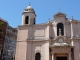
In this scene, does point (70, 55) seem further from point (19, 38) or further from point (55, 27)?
point (19, 38)

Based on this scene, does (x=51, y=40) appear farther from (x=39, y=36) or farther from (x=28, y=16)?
(x=28, y=16)

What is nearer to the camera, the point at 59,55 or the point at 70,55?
the point at 70,55

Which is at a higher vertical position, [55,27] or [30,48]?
[55,27]

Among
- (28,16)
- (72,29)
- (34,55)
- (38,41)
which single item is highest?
(28,16)

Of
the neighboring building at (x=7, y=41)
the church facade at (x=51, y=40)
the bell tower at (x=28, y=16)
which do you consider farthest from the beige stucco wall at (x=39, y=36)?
the neighboring building at (x=7, y=41)

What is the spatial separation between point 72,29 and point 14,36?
74.6 ft

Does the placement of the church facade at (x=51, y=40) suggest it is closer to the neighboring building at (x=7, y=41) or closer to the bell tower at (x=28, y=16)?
the bell tower at (x=28, y=16)

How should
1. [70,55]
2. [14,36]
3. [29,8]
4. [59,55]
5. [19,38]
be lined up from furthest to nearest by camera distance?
[14,36]
[29,8]
[19,38]
[59,55]
[70,55]

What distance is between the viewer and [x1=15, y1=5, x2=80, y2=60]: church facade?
25.3 meters

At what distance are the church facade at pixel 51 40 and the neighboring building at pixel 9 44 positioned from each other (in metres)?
13.4

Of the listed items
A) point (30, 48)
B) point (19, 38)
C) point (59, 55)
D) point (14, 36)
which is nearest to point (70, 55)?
point (59, 55)

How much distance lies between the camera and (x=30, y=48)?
89.0 feet

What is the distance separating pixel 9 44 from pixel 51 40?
19.0 meters

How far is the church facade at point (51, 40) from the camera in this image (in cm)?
2527
